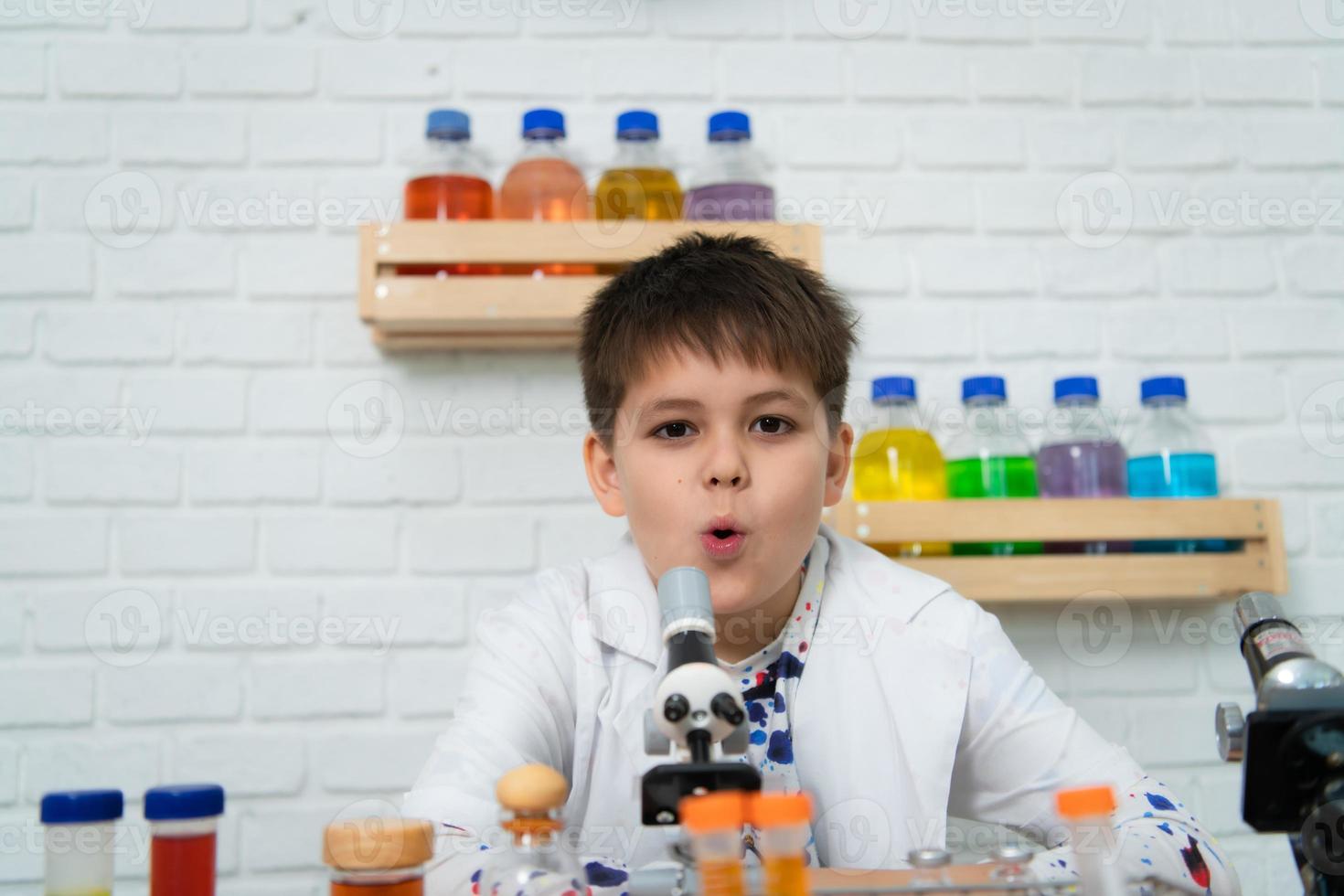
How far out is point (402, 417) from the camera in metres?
1.63

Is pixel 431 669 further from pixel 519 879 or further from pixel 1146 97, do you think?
pixel 1146 97

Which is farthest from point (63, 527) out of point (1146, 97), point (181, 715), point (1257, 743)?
point (1146, 97)

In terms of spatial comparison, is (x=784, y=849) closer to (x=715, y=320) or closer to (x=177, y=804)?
(x=177, y=804)

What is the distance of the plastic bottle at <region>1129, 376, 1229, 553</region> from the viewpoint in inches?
62.3

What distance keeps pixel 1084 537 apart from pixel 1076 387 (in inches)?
8.1

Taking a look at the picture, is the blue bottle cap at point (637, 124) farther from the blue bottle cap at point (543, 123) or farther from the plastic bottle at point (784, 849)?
the plastic bottle at point (784, 849)

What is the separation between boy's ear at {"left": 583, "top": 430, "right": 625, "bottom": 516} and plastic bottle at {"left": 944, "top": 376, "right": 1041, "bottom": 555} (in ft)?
1.79

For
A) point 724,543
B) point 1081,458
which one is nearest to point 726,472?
point 724,543

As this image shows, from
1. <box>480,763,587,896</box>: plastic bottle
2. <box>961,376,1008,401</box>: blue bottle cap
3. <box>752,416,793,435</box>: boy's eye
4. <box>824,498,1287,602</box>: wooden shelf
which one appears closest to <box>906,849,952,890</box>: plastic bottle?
<box>480,763,587,896</box>: plastic bottle

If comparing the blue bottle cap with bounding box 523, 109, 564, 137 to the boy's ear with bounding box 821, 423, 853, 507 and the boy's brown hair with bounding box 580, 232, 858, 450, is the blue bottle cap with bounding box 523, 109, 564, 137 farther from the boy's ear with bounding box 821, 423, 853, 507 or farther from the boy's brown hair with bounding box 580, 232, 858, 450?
the boy's ear with bounding box 821, 423, 853, 507

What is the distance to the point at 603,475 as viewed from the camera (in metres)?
1.23

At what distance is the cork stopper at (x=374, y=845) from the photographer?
59 centimetres

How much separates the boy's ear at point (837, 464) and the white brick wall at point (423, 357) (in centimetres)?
43

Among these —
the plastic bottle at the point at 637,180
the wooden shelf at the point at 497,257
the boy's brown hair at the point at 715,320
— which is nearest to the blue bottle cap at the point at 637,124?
the plastic bottle at the point at 637,180
